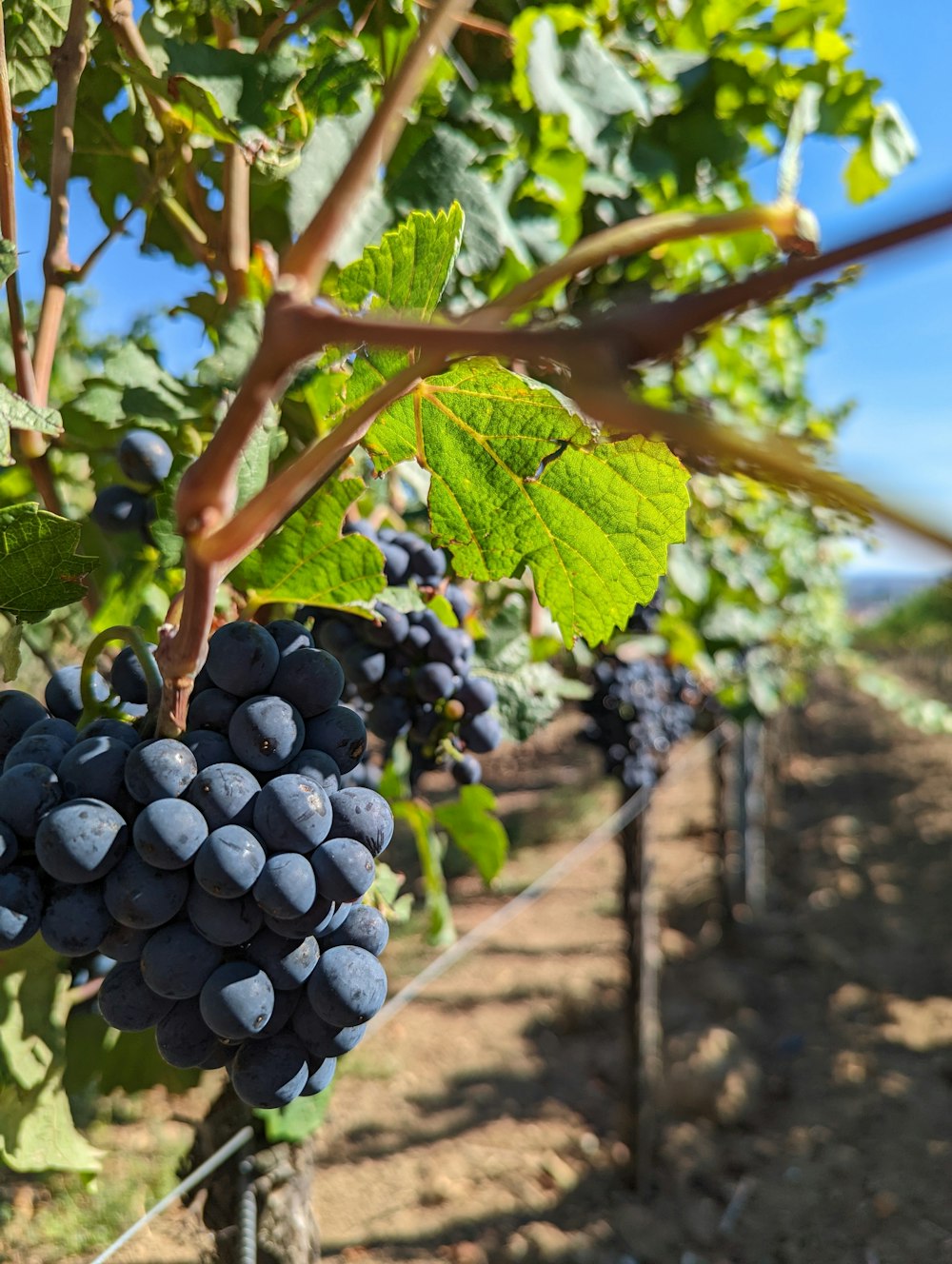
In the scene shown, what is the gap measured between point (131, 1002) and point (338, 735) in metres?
0.29

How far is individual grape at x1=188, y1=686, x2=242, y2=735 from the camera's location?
787mm

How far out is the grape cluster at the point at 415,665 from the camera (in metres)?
1.31

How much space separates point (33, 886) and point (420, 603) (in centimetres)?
56

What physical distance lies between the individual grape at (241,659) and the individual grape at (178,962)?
206mm

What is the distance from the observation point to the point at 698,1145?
179 inches

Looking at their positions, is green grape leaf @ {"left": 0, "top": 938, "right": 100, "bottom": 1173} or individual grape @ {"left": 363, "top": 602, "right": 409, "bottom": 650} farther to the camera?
individual grape @ {"left": 363, "top": 602, "right": 409, "bottom": 650}

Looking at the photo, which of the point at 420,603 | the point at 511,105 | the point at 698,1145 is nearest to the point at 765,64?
the point at 511,105

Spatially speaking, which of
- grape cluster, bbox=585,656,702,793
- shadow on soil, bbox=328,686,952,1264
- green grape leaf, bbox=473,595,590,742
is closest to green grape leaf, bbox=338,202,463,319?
green grape leaf, bbox=473,595,590,742

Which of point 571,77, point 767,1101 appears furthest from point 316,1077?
point 767,1101

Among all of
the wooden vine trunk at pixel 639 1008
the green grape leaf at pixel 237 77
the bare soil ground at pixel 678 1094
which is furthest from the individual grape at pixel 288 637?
the wooden vine trunk at pixel 639 1008

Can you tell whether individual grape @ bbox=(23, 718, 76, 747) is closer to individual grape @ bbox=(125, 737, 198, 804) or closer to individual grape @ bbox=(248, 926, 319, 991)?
individual grape @ bbox=(125, 737, 198, 804)

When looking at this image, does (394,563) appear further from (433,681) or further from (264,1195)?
(264,1195)

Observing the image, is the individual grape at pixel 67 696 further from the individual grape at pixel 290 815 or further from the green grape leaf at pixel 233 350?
the green grape leaf at pixel 233 350

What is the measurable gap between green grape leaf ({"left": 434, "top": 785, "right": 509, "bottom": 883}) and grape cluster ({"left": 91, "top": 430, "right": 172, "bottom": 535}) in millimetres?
731
